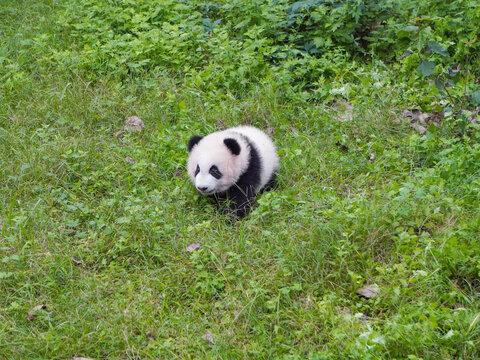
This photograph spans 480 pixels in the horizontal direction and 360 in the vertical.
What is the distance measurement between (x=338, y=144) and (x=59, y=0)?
521cm

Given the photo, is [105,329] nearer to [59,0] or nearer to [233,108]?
[233,108]

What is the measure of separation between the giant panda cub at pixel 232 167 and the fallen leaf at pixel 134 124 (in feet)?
3.68

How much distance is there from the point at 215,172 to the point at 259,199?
44cm

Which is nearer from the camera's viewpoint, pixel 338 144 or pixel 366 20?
pixel 338 144

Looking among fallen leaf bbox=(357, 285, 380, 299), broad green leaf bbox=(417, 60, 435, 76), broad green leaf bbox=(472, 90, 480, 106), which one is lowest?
fallen leaf bbox=(357, 285, 380, 299)

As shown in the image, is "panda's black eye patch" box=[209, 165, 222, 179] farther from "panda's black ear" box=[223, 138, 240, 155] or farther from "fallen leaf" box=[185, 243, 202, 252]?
"fallen leaf" box=[185, 243, 202, 252]

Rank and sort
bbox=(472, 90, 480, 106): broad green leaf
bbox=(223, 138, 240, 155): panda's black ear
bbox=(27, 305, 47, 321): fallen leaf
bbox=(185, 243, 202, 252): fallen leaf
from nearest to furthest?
bbox=(27, 305, 47, 321): fallen leaf, bbox=(185, 243, 202, 252): fallen leaf, bbox=(223, 138, 240, 155): panda's black ear, bbox=(472, 90, 480, 106): broad green leaf

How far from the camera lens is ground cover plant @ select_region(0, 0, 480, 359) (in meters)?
3.47

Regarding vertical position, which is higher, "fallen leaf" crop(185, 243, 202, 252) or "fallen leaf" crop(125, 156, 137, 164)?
"fallen leaf" crop(125, 156, 137, 164)

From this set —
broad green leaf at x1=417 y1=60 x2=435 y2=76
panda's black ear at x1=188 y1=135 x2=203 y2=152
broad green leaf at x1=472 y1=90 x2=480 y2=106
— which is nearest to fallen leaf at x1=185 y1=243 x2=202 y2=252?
panda's black ear at x1=188 y1=135 x2=203 y2=152

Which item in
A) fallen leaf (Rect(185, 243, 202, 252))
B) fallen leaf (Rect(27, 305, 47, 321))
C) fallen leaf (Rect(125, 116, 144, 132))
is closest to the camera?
fallen leaf (Rect(27, 305, 47, 321))

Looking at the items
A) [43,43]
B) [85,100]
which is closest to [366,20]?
[85,100]

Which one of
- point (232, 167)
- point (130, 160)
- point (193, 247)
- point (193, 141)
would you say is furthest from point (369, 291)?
point (130, 160)

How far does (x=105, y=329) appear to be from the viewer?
3.52 m
